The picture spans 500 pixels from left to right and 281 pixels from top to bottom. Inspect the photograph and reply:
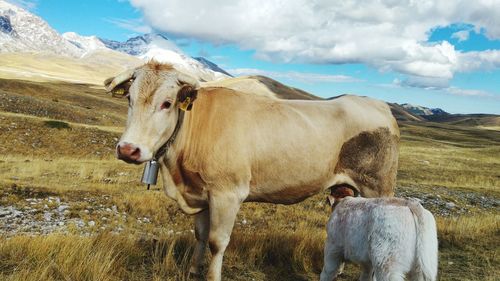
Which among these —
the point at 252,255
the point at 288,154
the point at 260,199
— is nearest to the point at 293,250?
the point at 252,255

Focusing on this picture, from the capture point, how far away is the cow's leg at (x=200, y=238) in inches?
290

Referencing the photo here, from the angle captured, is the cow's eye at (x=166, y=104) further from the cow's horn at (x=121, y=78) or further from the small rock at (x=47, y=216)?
the small rock at (x=47, y=216)

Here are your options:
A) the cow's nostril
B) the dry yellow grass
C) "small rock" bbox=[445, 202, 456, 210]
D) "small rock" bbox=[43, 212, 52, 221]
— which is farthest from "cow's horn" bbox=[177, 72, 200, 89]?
"small rock" bbox=[445, 202, 456, 210]

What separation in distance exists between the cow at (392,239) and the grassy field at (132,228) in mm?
2040

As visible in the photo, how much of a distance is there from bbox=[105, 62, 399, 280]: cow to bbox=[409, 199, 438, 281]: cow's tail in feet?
7.31

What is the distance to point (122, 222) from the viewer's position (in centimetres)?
1229

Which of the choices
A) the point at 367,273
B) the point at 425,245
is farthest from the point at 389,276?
the point at 367,273

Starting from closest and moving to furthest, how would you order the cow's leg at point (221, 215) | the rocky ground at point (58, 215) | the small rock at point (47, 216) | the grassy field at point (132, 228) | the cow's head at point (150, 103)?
the cow's head at point (150, 103)
the cow's leg at point (221, 215)
the grassy field at point (132, 228)
the rocky ground at point (58, 215)
the small rock at point (47, 216)

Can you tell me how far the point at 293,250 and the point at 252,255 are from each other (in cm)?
95

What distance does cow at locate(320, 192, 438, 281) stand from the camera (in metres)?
5.37

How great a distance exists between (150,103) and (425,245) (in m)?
4.16

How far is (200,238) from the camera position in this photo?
24.5 feet

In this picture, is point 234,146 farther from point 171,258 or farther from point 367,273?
point 367,273

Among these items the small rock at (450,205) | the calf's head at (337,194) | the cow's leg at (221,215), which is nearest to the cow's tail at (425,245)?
the calf's head at (337,194)
